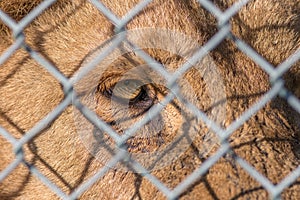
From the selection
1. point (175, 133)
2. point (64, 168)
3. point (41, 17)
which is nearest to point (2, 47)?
point (41, 17)

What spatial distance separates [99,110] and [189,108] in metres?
0.31

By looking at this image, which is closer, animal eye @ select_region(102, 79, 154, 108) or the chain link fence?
the chain link fence

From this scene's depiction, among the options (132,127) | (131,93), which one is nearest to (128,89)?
(131,93)

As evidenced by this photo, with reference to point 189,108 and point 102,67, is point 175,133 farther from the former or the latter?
point 102,67

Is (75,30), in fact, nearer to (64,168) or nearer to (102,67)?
(102,67)

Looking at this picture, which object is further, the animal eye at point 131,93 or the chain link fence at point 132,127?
the animal eye at point 131,93

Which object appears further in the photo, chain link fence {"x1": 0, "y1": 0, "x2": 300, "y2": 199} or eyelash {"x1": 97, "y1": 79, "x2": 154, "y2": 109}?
eyelash {"x1": 97, "y1": 79, "x2": 154, "y2": 109}

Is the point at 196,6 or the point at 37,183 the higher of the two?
the point at 196,6

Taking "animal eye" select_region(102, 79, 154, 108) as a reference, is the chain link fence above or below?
below

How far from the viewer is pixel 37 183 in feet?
7.12

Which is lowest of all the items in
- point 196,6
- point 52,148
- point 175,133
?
point 175,133

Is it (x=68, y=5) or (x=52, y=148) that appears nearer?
(x=68, y=5)

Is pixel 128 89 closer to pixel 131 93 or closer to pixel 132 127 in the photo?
pixel 131 93

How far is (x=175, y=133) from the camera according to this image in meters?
2.01
